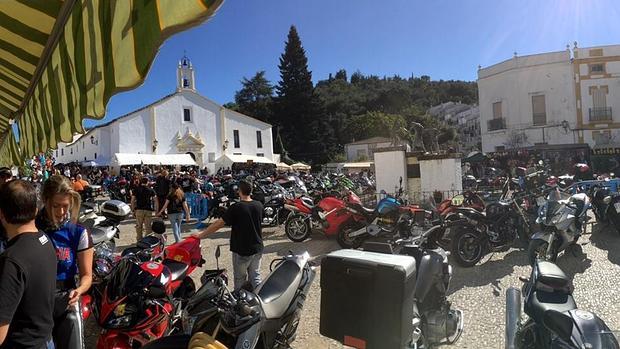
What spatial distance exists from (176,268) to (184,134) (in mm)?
39374

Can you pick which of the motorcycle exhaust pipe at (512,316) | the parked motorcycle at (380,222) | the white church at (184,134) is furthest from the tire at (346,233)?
the white church at (184,134)

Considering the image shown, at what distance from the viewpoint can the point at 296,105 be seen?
58.7 metres

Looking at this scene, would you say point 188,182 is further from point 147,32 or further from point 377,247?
point 147,32

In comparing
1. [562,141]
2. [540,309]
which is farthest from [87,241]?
[562,141]

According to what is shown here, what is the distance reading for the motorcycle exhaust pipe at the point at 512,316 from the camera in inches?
112

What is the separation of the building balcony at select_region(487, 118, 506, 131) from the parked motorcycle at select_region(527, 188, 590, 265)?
31.3 m

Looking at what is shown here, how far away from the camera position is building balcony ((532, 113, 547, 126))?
3416 centimetres

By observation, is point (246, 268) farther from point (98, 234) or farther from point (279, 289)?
point (98, 234)

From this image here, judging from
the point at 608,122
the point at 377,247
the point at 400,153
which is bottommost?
the point at 377,247

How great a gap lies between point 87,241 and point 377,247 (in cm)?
214

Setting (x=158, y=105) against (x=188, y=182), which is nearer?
(x=188, y=182)

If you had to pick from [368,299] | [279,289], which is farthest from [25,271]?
[368,299]

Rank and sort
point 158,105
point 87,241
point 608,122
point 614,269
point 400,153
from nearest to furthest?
point 87,241
point 614,269
point 400,153
point 608,122
point 158,105

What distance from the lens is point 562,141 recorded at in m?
33.6
